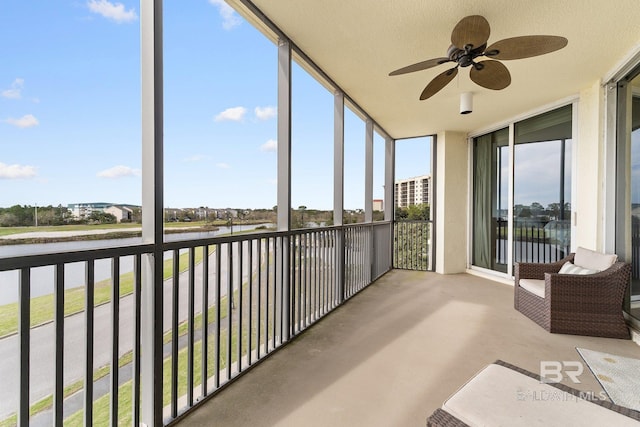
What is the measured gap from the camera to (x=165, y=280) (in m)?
1.55

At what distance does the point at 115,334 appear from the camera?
1.33 meters

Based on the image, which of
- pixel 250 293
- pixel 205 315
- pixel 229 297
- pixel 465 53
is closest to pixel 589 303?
pixel 465 53

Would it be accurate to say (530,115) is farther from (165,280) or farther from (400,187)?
(165,280)

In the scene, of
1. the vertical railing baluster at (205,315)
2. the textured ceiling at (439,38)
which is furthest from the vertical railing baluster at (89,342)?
the textured ceiling at (439,38)

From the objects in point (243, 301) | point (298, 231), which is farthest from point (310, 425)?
point (298, 231)

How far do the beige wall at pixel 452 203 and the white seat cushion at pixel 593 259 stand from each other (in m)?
2.18

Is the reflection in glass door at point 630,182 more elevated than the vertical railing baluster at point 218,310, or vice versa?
the reflection in glass door at point 630,182

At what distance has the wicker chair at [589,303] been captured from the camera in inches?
107

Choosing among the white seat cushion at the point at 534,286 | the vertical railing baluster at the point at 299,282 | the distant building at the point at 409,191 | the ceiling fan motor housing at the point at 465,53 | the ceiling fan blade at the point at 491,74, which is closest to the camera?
the ceiling fan motor housing at the point at 465,53

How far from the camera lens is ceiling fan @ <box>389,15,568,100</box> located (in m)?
1.85

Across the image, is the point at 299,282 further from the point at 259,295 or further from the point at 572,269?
the point at 572,269

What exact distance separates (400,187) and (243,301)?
4476mm

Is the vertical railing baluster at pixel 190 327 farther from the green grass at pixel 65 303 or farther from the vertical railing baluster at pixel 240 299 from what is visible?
the vertical railing baluster at pixel 240 299

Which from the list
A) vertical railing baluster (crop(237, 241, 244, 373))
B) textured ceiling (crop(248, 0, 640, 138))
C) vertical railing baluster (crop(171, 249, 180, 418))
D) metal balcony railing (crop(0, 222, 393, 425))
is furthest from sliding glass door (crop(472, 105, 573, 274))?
vertical railing baluster (crop(171, 249, 180, 418))
